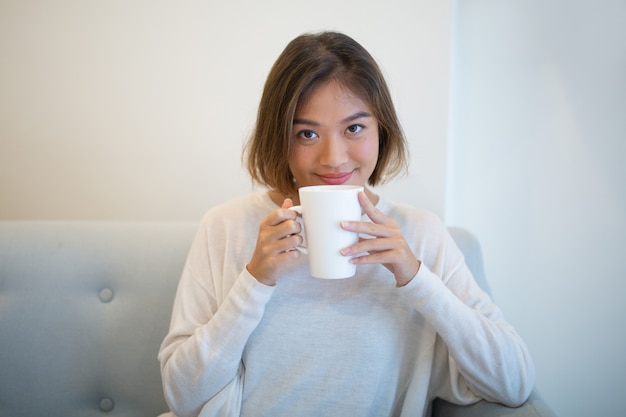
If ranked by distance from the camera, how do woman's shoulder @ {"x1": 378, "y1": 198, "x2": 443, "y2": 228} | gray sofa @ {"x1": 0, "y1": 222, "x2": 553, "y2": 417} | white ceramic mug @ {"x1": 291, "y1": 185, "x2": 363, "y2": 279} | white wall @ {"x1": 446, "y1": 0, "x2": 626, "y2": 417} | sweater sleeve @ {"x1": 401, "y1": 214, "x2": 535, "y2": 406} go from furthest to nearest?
white wall @ {"x1": 446, "y1": 0, "x2": 626, "y2": 417} → gray sofa @ {"x1": 0, "y1": 222, "x2": 553, "y2": 417} → woman's shoulder @ {"x1": 378, "y1": 198, "x2": 443, "y2": 228} → sweater sleeve @ {"x1": 401, "y1": 214, "x2": 535, "y2": 406} → white ceramic mug @ {"x1": 291, "y1": 185, "x2": 363, "y2": 279}

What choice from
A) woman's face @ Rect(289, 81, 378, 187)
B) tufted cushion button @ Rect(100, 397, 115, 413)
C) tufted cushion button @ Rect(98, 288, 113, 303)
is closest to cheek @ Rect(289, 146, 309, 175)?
woman's face @ Rect(289, 81, 378, 187)

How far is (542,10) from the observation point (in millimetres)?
1189

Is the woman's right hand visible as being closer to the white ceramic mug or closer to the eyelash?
the white ceramic mug

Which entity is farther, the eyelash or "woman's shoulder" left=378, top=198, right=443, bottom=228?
"woman's shoulder" left=378, top=198, right=443, bottom=228

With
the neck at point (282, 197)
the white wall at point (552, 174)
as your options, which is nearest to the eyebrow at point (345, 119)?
the neck at point (282, 197)

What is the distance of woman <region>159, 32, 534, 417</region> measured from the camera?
754mm

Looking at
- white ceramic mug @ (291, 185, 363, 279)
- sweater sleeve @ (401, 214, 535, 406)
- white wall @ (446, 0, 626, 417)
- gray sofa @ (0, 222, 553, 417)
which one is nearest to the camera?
white ceramic mug @ (291, 185, 363, 279)

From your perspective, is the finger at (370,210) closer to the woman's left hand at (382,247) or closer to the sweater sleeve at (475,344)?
the woman's left hand at (382,247)

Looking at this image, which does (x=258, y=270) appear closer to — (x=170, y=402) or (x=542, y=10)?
(x=170, y=402)

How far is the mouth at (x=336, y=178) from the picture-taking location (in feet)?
2.64

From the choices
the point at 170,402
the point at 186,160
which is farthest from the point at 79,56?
the point at 170,402

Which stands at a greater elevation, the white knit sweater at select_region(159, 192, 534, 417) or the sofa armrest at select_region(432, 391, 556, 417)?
the white knit sweater at select_region(159, 192, 534, 417)

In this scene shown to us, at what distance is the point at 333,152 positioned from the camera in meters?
0.77

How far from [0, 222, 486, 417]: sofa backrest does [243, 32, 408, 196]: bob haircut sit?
0.45 meters
